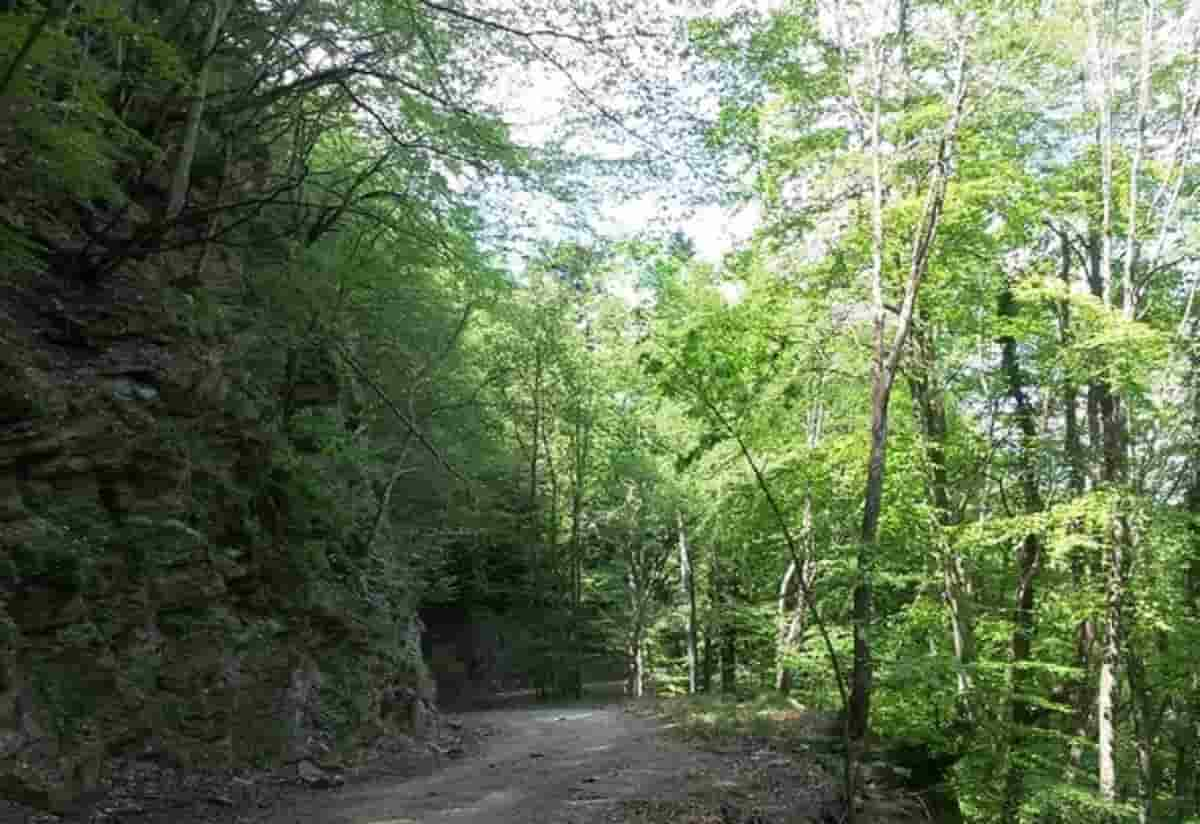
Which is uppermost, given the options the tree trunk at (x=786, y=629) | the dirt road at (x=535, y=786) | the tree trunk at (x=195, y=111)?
the tree trunk at (x=195, y=111)

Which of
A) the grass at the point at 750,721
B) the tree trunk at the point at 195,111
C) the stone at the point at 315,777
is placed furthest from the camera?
the grass at the point at 750,721

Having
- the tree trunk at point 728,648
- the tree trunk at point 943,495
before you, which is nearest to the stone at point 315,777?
the tree trunk at point 943,495

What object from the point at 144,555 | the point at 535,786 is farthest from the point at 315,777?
the point at 144,555

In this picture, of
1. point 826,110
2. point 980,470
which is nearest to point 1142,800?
point 980,470

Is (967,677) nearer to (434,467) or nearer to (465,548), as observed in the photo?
(434,467)

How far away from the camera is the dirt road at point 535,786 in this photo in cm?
743

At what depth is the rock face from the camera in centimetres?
648

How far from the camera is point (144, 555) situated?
7.73 metres

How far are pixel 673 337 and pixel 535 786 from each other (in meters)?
5.15

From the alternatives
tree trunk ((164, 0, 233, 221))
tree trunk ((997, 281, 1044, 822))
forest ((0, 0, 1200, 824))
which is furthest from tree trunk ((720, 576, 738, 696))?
A: tree trunk ((164, 0, 233, 221))

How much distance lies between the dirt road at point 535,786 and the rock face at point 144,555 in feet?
4.52

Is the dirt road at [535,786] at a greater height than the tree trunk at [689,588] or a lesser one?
lesser

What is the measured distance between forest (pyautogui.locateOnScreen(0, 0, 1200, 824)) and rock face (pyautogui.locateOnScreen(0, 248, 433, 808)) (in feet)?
0.13

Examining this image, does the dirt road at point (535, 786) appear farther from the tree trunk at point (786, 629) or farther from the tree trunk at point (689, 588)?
the tree trunk at point (689, 588)
